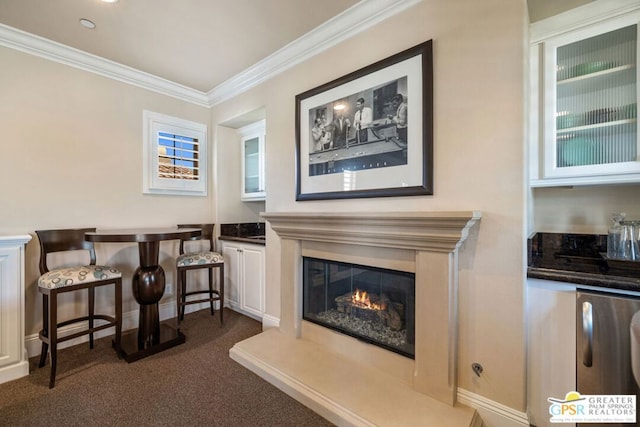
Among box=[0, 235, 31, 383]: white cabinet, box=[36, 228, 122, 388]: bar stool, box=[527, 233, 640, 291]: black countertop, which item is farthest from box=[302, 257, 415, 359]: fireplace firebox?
box=[0, 235, 31, 383]: white cabinet

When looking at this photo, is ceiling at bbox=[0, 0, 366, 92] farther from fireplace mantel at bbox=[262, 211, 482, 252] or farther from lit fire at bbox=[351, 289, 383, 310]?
lit fire at bbox=[351, 289, 383, 310]

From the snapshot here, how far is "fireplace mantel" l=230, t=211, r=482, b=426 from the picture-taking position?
58.6 inches

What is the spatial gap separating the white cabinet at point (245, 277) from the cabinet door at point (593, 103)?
2478 millimetres

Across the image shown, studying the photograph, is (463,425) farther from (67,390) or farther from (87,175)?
(87,175)

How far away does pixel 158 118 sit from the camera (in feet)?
9.55

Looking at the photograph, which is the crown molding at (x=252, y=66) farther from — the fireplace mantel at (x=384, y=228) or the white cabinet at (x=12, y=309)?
the white cabinet at (x=12, y=309)

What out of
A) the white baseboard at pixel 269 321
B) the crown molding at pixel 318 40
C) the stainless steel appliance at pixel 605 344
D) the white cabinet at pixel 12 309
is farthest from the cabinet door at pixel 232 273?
the stainless steel appliance at pixel 605 344

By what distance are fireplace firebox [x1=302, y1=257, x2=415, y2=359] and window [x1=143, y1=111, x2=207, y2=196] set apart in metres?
1.82

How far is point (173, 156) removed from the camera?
9.98ft

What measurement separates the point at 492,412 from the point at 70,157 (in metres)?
3.66

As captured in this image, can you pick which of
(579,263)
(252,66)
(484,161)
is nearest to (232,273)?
(252,66)

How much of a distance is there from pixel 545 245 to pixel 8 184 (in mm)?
4089

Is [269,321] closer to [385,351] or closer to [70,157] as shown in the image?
[385,351]

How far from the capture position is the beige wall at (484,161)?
4.52ft
